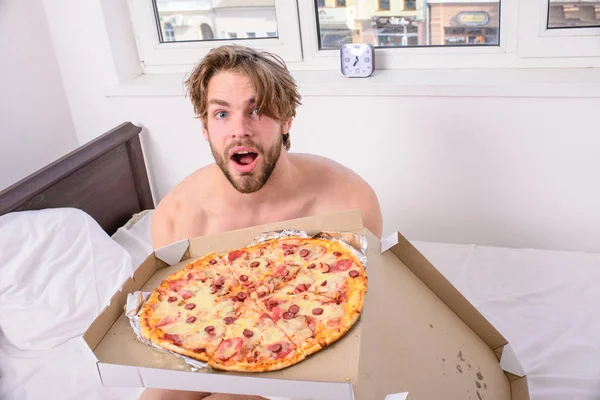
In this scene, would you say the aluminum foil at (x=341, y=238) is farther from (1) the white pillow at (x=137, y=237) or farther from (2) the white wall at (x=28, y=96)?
(2) the white wall at (x=28, y=96)

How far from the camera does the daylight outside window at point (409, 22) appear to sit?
1965 millimetres

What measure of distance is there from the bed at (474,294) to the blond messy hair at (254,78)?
22.2 inches

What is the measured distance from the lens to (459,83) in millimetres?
1836

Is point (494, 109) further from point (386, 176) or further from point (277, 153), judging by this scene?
point (277, 153)

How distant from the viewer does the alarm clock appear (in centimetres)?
198

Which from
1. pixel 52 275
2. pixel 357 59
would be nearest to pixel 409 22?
pixel 357 59

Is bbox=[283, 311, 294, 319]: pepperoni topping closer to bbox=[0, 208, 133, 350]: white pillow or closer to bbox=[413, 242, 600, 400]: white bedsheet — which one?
bbox=[413, 242, 600, 400]: white bedsheet

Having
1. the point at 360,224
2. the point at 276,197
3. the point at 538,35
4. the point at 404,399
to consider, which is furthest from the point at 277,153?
the point at 538,35

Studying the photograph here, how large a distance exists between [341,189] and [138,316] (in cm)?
62

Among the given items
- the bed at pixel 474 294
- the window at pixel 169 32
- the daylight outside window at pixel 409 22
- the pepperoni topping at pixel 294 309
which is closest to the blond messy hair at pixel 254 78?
the pepperoni topping at pixel 294 309

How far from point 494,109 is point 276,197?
2.62 ft

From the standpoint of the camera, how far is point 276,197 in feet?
4.56

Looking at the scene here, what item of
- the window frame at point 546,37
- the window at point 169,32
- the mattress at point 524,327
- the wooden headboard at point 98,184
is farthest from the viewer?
the window at point 169,32

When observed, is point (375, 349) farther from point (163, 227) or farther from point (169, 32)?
point (169, 32)
